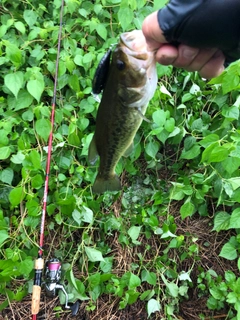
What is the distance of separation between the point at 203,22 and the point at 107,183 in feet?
3.56

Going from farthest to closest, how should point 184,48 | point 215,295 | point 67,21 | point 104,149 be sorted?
1. point 67,21
2. point 215,295
3. point 104,149
4. point 184,48

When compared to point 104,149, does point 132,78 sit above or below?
above

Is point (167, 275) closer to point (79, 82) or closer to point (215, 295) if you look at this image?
point (215, 295)

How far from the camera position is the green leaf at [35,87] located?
2344mm

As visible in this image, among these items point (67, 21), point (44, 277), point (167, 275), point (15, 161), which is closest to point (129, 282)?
point (167, 275)

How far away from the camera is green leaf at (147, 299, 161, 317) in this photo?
95.8 inches

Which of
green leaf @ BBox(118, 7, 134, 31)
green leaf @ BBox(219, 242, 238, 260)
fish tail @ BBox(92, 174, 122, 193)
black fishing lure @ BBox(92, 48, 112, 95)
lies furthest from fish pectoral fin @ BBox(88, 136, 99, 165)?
green leaf @ BBox(219, 242, 238, 260)

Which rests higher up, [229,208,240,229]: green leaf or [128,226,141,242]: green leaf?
[229,208,240,229]: green leaf

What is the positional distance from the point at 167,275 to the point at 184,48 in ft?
5.87

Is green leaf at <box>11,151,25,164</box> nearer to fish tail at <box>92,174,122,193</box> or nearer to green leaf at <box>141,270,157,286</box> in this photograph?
fish tail at <box>92,174,122,193</box>

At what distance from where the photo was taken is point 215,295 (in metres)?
2.45

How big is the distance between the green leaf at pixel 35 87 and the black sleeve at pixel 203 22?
1.36 m

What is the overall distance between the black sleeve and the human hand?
0.14 ft

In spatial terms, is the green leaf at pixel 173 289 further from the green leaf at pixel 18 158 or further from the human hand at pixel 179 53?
the human hand at pixel 179 53
